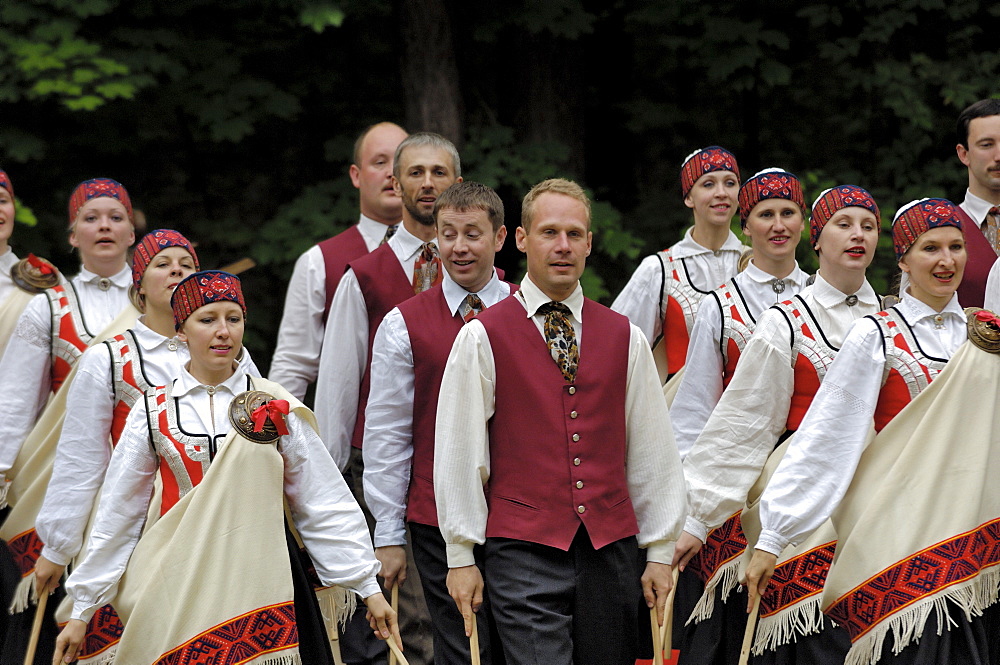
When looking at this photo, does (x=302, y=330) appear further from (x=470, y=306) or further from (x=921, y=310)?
(x=921, y=310)

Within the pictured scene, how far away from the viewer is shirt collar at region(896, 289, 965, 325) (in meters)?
4.78

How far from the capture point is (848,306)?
532 cm

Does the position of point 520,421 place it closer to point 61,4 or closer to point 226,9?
point 61,4

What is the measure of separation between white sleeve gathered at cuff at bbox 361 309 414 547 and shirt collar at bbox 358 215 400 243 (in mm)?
1564

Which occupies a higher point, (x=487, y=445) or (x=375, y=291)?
(x=375, y=291)

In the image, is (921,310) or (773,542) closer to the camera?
(773,542)

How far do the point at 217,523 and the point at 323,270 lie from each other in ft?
7.15

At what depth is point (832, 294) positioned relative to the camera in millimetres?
5316

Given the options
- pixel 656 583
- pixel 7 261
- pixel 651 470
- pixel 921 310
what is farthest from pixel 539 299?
pixel 7 261

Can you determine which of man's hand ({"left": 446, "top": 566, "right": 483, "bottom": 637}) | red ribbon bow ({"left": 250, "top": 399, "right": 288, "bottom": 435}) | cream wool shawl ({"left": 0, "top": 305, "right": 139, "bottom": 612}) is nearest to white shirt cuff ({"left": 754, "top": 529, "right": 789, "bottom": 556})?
man's hand ({"left": 446, "top": 566, "right": 483, "bottom": 637})

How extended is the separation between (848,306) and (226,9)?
5.68m

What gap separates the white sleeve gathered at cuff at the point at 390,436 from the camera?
500 centimetres

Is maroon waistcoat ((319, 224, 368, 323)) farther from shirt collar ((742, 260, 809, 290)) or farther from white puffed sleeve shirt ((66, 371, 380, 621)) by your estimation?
shirt collar ((742, 260, 809, 290))

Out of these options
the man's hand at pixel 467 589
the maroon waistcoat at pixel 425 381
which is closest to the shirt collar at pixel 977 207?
the maroon waistcoat at pixel 425 381
